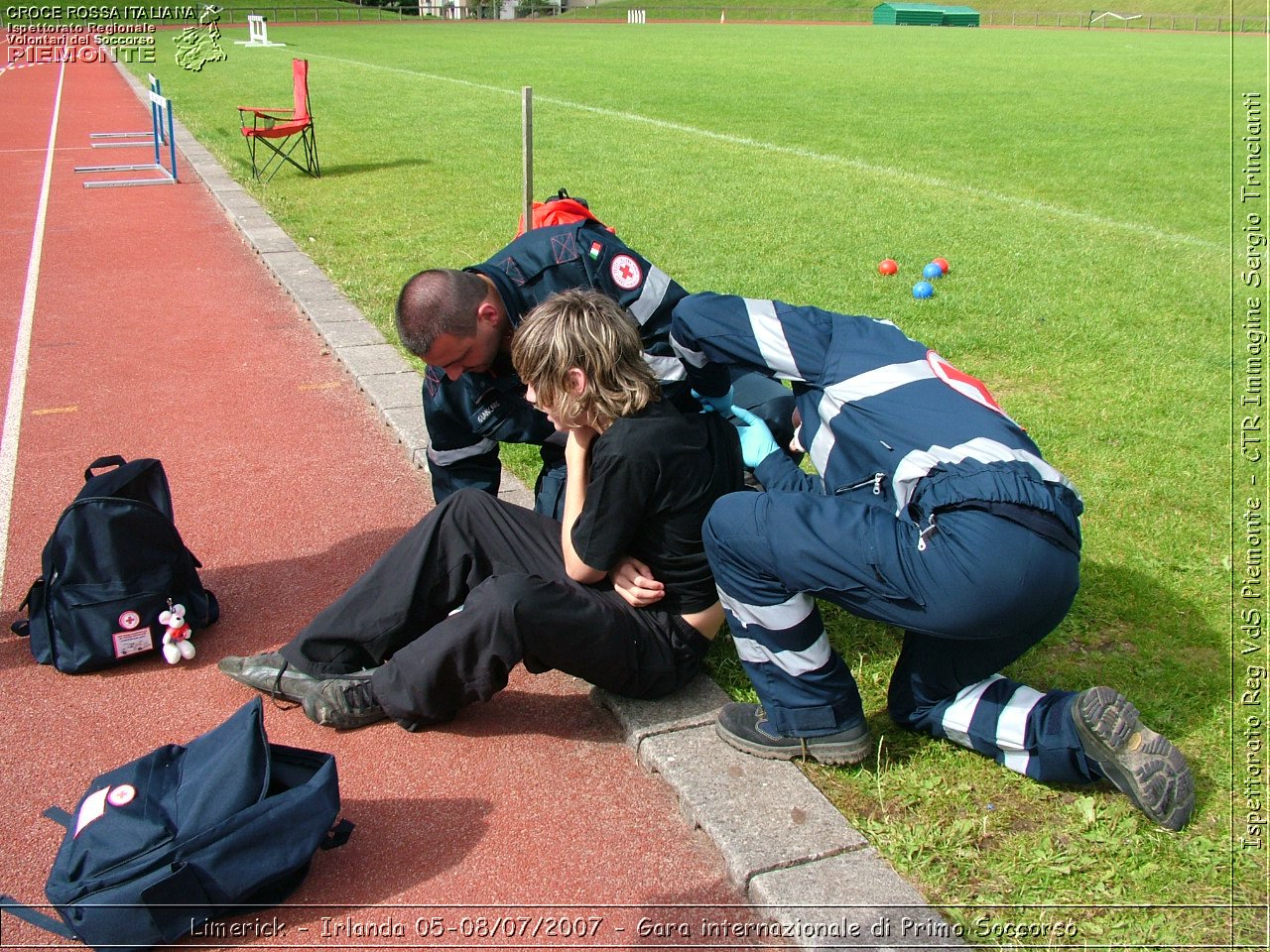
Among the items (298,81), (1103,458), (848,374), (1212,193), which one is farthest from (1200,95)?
(848,374)

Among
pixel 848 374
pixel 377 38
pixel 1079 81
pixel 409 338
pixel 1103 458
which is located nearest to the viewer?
pixel 848 374

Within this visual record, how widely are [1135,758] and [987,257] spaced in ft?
22.3

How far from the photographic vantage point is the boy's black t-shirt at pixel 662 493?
9.80 feet

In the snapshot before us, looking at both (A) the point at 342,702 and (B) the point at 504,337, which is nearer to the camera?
(A) the point at 342,702

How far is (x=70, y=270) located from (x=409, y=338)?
23.1 feet

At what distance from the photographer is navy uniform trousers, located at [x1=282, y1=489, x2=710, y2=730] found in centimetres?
300

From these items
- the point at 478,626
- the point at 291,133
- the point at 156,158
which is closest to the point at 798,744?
the point at 478,626

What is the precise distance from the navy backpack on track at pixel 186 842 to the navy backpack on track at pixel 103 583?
96cm

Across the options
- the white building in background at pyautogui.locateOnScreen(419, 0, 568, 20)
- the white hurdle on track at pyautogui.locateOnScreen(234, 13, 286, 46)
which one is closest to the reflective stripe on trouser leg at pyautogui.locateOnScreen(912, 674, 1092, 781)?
the white hurdle on track at pyautogui.locateOnScreen(234, 13, 286, 46)

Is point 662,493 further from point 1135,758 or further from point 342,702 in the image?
point 1135,758

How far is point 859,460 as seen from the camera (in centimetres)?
296

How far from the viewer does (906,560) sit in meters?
2.68

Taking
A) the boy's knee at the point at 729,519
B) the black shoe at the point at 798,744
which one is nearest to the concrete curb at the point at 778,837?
the black shoe at the point at 798,744

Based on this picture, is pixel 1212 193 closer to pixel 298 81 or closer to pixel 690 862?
pixel 298 81
